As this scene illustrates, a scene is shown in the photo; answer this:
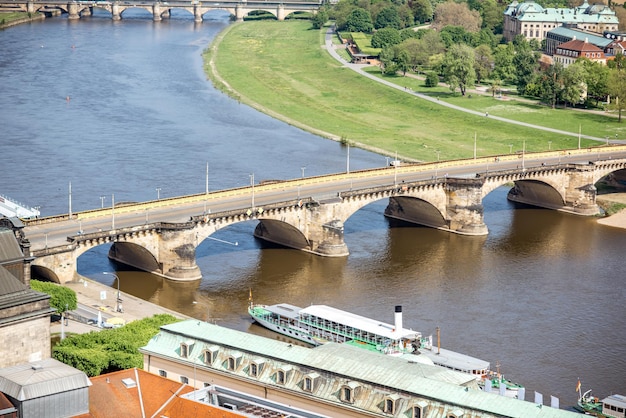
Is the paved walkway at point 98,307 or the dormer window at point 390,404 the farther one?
the paved walkway at point 98,307

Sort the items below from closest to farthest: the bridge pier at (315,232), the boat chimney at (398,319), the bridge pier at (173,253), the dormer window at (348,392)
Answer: the dormer window at (348,392), the boat chimney at (398,319), the bridge pier at (173,253), the bridge pier at (315,232)

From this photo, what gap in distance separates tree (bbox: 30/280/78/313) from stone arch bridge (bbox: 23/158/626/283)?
747 centimetres

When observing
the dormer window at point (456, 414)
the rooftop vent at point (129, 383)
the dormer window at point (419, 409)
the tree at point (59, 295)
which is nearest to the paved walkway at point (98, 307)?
the tree at point (59, 295)

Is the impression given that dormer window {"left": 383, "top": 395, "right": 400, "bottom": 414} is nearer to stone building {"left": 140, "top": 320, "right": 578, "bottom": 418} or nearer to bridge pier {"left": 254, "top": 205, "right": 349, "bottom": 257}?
stone building {"left": 140, "top": 320, "right": 578, "bottom": 418}

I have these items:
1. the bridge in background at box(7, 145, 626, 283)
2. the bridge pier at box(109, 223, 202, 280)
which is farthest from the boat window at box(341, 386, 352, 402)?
the bridge pier at box(109, 223, 202, 280)

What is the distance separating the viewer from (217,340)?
91625 mm

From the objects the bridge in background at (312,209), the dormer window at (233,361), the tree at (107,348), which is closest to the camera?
the dormer window at (233,361)

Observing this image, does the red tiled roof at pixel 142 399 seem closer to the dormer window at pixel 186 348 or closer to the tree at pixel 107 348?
the dormer window at pixel 186 348

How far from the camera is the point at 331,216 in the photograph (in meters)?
149

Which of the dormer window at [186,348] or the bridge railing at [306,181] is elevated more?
the dormer window at [186,348]

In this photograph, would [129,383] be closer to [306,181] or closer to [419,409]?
[419,409]

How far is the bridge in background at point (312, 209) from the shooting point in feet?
438

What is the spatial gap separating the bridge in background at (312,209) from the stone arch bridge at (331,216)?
0.10 m

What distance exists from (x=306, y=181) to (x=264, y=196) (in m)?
9.00
